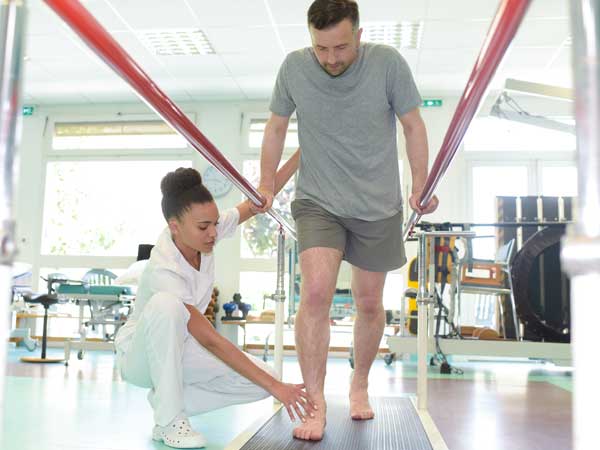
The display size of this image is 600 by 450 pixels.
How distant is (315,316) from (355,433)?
0.37m

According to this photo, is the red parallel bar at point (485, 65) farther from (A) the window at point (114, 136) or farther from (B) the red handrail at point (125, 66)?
(A) the window at point (114, 136)

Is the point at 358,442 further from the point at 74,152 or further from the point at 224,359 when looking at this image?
the point at 74,152

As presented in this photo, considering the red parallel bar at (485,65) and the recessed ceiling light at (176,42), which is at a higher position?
the recessed ceiling light at (176,42)

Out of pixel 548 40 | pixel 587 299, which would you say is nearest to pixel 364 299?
pixel 587 299

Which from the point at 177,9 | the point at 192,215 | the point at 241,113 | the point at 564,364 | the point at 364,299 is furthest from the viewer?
the point at 241,113

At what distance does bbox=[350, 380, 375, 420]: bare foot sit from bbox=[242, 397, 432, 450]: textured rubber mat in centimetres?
3

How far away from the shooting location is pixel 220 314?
7.40m

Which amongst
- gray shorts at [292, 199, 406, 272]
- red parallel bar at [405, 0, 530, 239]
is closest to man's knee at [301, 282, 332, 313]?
gray shorts at [292, 199, 406, 272]

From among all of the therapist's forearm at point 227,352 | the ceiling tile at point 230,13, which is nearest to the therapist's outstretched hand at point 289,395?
the therapist's forearm at point 227,352

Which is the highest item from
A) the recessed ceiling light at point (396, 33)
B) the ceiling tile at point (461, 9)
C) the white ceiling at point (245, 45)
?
the recessed ceiling light at point (396, 33)

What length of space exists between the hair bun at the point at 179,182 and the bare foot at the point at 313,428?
78 centimetres

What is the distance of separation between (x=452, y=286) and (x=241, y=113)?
404 cm

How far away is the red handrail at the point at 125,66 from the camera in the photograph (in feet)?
2.79

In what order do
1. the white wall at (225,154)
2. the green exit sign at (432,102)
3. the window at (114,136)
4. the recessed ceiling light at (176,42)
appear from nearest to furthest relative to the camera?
the recessed ceiling light at (176,42), the white wall at (225,154), the green exit sign at (432,102), the window at (114,136)
